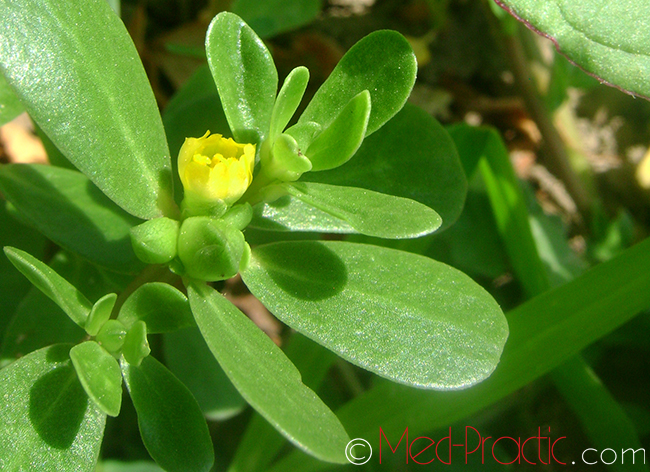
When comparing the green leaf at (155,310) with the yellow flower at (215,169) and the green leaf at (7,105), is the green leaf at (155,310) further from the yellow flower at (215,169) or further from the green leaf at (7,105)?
the green leaf at (7,105)

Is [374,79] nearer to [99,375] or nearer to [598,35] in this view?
[598,35]

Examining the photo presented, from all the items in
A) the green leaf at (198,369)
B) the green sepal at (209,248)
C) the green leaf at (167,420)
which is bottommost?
the green leaf at (198,369)

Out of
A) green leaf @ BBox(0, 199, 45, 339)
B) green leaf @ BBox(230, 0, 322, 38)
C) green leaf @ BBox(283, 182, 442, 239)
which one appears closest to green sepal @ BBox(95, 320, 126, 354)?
green leaf @ BBox(283, 182, 442, 239)

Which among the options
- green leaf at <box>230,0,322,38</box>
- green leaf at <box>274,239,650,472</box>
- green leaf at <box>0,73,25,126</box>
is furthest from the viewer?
green leaf at <box>230,0,322,38</box>

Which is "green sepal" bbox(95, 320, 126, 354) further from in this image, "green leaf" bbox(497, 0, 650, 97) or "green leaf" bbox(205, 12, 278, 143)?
"green leaf" bbox(497, 0, 650, 97)

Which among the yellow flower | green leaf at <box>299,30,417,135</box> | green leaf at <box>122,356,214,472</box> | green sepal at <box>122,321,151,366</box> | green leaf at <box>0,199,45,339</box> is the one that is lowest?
green leaf at <box>0,199,45,339</box>

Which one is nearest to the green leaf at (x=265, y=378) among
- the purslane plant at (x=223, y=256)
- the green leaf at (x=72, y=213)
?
the purslane plant at (x=223, y=256)

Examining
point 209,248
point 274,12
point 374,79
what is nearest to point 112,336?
point 209,248
